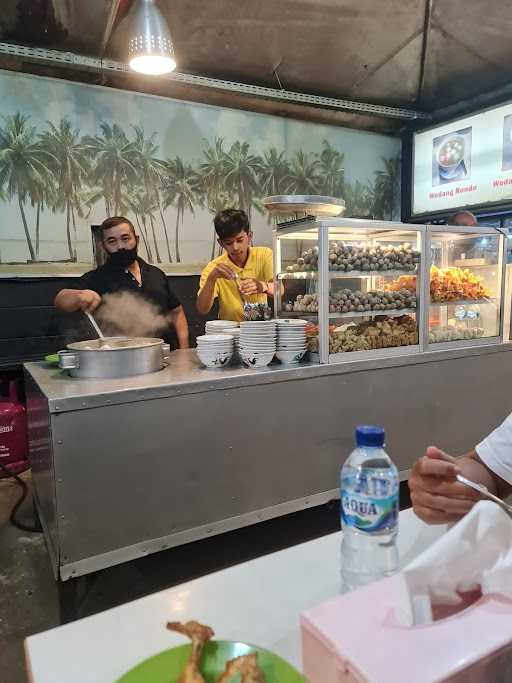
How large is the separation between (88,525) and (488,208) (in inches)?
177

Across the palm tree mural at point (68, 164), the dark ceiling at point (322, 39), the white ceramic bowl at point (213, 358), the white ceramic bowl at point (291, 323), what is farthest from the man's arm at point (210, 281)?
the dark ceiling at point (322, 39)

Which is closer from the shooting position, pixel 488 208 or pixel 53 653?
pixel 53 653

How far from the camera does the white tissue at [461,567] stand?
0.63 meters

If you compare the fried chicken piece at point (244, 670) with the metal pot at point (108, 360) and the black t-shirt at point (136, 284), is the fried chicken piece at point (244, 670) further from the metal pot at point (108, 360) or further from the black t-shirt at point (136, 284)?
the black t-shirt at point (136, 284)

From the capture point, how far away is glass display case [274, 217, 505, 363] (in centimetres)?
260

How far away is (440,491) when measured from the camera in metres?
1.08

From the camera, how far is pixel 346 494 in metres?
0.91

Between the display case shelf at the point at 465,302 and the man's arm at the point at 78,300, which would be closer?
the man's arm at the point at 78,300

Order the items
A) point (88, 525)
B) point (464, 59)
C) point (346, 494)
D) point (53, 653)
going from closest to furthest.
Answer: point (53, 653)
point (346, 494)
point (88, 525)
point (464, 59)

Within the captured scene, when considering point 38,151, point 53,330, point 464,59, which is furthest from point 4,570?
point 464,59

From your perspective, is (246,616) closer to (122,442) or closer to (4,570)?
(122,442)

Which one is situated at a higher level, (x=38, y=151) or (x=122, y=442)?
(x=38, y=151)

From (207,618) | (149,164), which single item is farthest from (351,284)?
(149,164)

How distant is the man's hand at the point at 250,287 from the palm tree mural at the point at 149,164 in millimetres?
1985
